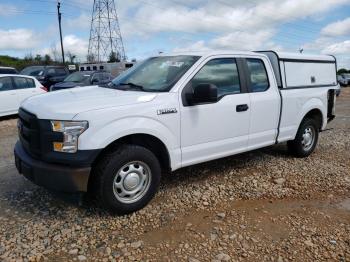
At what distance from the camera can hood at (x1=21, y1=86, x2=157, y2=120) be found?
3.48 metres

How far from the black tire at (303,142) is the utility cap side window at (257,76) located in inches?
51.2

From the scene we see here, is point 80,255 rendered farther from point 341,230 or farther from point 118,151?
point 341,230

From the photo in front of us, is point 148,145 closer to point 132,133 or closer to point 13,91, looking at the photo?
point 132,133

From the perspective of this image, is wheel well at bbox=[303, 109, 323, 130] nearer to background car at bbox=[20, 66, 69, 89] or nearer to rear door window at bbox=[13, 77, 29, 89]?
rear door window at bbox=[13, 77, 29, 89]

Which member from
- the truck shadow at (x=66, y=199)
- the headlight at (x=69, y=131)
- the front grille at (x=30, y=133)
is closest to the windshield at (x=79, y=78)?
the truck shadow at (x=66, y=199)

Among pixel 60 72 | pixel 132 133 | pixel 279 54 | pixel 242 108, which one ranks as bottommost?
pixel 132 133

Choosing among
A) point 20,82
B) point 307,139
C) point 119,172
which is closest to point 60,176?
point 119,172

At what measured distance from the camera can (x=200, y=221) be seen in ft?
12.5

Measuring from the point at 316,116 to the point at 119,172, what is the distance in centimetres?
417

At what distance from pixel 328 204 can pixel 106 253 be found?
2768 millimetres

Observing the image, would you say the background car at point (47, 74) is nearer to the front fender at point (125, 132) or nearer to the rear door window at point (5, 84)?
the rear door window at point (5, 84)

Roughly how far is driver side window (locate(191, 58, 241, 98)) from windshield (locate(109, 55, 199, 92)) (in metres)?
0.19

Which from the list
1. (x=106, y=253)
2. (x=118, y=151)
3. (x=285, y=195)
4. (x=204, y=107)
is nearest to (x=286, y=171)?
(x=285, y=195)

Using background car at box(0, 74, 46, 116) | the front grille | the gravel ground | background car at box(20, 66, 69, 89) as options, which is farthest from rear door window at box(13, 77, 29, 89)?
the front grille
